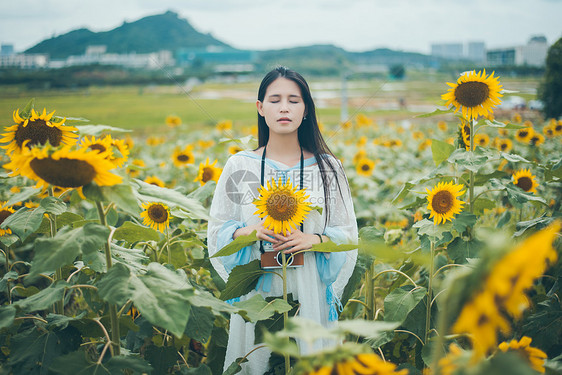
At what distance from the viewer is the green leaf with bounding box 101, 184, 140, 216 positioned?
3.46 ft

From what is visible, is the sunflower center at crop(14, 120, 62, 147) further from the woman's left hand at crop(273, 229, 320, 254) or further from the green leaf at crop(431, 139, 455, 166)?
the green leaf at crop(431, 139, 455, 166)

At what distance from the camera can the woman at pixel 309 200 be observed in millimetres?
1788

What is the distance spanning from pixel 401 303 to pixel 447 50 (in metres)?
8.03

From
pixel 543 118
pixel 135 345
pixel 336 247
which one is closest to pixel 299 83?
pixel 336 247

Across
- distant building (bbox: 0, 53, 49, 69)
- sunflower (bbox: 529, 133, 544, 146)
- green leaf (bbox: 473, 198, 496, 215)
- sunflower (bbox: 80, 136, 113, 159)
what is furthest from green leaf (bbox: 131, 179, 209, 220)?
distant building (bbox: 0, 53, 49, 69)

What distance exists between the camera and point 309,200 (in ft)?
6.04

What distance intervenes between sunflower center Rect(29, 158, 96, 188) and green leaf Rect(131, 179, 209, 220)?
0.12 meters

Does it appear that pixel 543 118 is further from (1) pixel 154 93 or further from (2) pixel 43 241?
(1) pixel 154 93

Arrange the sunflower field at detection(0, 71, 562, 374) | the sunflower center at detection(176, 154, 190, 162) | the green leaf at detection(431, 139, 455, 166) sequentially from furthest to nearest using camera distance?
the sunflower center at detection(176, 154, 190, 162) < the green leaf at detection(431, 139, 455, 166) < the sunflower field at detection(0, 71, 562, 374)

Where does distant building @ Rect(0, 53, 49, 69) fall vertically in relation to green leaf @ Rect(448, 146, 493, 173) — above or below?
above

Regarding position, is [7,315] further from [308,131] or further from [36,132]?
[308,131]

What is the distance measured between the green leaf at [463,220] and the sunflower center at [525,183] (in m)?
1.22

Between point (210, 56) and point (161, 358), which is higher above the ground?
point (210, 56)

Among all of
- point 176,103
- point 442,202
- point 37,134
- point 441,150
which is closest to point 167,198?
point 37,134
